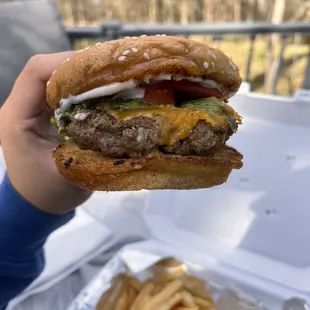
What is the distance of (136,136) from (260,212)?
88cm

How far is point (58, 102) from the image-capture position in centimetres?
121

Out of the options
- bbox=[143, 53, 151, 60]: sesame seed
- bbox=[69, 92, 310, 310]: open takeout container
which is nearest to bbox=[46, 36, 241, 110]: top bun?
bbox=[143, 53, 151, 60]: sesame seed

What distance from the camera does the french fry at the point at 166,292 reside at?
1.23 meters

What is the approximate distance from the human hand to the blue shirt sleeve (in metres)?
0.03

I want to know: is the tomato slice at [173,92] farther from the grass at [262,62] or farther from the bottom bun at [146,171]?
the grass at [262,62]

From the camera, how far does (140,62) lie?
103 centimetres

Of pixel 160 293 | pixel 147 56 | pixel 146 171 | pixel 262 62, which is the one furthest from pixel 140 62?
pixel 262 62

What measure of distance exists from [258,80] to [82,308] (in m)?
6.92

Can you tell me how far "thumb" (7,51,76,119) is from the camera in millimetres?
1323

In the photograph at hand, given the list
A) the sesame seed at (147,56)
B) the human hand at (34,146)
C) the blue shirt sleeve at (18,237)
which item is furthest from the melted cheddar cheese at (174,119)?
the blue shirt sleeve at (18,237)

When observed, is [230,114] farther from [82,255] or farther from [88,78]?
[82,255]

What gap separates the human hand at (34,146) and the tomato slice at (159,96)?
35 centimetres

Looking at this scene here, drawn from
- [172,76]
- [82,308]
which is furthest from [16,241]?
[172,76]

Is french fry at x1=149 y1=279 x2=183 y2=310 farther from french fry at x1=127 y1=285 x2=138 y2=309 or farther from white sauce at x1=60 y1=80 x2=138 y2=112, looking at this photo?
white sauce at x1=60 y1=80 x2=138 y2=112
